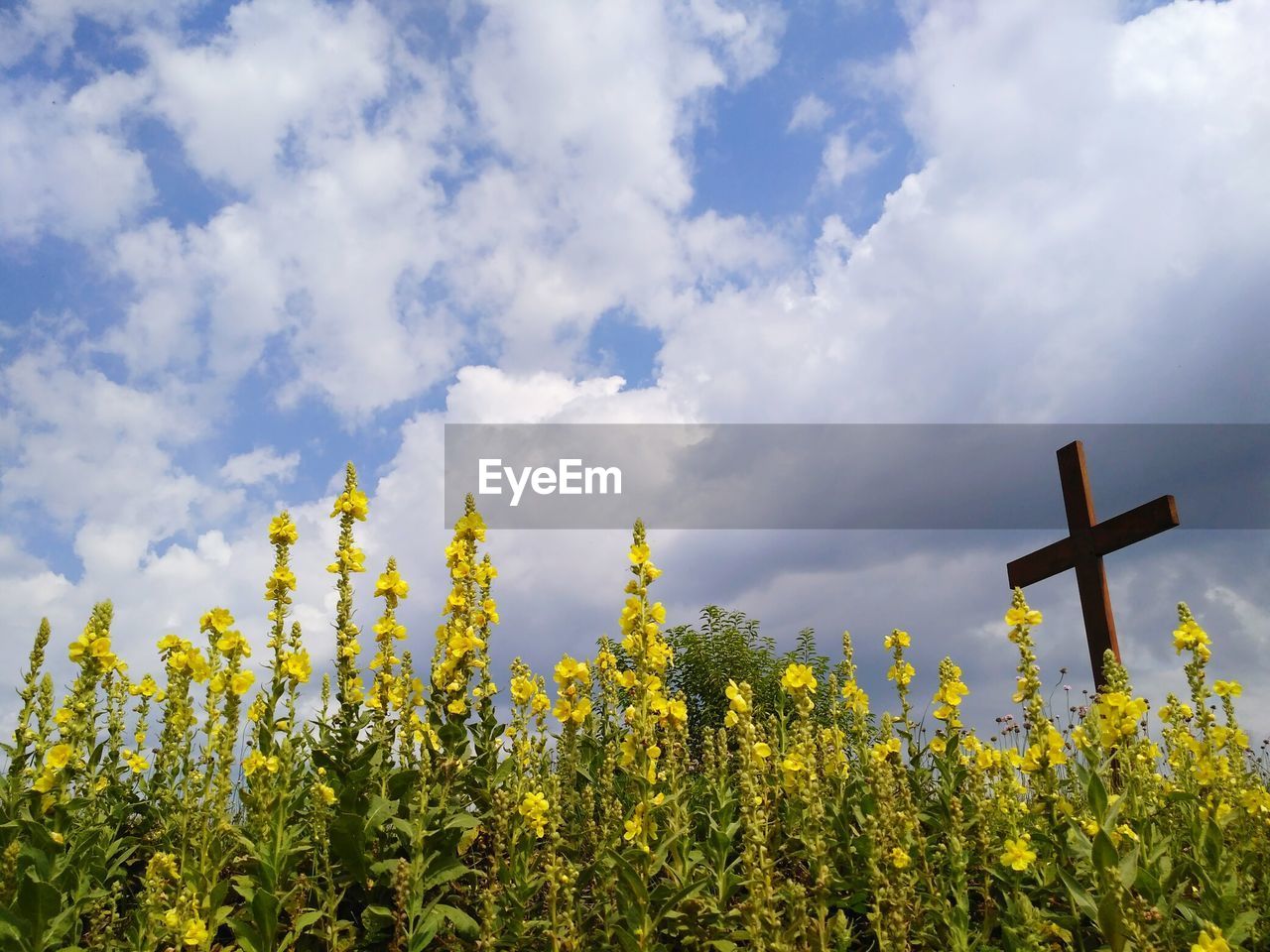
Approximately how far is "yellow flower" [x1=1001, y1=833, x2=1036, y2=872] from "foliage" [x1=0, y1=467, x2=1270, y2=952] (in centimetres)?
1

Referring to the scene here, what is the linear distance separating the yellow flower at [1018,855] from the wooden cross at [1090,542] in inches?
148

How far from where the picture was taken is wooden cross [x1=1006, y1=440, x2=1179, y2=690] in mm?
7781

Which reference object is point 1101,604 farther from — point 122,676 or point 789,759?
point 122,676

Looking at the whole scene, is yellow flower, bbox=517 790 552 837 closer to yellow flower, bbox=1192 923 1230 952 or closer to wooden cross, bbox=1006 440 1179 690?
yellow flower, bbox=1192 923 1230 952

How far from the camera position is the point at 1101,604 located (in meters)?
8.19

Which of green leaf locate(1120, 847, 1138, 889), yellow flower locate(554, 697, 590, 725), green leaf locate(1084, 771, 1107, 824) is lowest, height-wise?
green leaf locate(1120, 847, 1138, 889)

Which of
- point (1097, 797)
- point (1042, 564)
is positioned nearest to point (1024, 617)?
point (1097, 797)

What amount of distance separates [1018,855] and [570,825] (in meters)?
2.60

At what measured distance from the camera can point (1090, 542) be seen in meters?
8.43

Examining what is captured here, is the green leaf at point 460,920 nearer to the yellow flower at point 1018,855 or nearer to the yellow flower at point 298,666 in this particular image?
the yellow flower at point 298,666

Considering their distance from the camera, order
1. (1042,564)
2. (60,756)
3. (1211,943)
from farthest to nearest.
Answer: (1042,564) → (60,756) → (1211,943)

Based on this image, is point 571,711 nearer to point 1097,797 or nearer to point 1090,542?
point 1097,797

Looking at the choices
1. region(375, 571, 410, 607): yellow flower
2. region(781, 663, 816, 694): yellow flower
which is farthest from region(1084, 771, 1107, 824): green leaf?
region(375, 571, 410, 607): yellow flower

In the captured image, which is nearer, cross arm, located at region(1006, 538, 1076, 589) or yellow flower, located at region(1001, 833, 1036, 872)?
yellow flower, located at region(1001, 833, 1036, 872)
